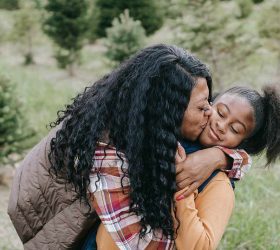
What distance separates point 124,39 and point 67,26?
2.64 metres

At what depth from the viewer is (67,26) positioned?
1145cm

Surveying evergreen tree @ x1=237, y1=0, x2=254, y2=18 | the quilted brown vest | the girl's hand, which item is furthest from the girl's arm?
evergreen tree @ x1=237, y1=0, x2=254, y2=18

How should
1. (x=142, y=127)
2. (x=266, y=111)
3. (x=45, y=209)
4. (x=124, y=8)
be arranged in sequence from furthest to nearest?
(x=124, y=8) < (x=266, y=111) < (x=45, y=209) < (x=142, y=127)

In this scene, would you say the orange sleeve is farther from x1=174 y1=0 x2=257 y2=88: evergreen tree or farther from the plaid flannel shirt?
x1=174 y1=0 x2=257 y2=88: evergreen tree

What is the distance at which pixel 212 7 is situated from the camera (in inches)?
324

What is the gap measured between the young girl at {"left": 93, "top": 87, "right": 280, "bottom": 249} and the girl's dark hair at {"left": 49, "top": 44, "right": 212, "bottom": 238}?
6 centimetres

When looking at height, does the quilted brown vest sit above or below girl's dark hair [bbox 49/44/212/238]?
below

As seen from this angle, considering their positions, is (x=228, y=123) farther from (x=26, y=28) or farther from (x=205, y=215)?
(x=26, y=28)

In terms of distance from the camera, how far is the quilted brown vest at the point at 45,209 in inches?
74.6

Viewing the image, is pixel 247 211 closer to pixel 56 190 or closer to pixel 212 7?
pixel 56 190

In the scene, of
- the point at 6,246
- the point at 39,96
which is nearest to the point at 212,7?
the point at 39,96

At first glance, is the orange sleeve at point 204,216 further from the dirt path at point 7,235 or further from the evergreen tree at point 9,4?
the evergreen tree at point 9,4

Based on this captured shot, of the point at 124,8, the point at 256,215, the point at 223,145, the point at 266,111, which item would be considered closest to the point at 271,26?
the point at 124,8

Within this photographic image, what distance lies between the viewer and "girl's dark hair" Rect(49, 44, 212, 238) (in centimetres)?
167
